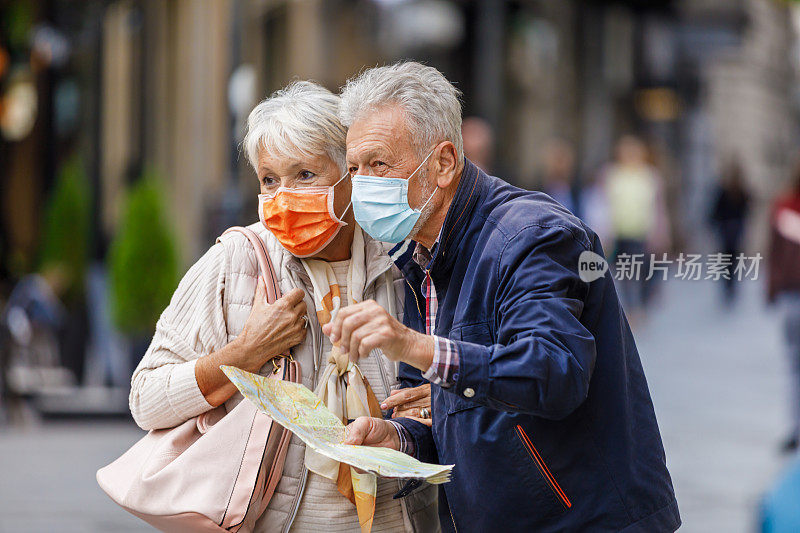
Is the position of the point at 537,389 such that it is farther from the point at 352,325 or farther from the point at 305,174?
the point at 305,174

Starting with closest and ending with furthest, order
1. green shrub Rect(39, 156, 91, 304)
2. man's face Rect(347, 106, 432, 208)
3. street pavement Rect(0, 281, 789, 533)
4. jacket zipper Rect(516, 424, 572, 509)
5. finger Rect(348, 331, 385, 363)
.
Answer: finger Rect(348, 331, 385, 363) < jacket zipper Rect(516, 424, 572, 509) < man's face Rect(347, 106, 432, 208) < street pavement Rect(0, 281, 789, 533) < green shrub Rect(39, 156, 91, 304)

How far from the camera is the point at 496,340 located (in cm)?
243

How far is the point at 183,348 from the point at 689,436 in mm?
6266

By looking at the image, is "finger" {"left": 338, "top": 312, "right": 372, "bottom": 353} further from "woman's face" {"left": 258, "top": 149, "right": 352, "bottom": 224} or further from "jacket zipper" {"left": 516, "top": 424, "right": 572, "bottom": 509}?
"woman's face" {"left": 258, "top": 149, "right": 352, "bottom": 224}

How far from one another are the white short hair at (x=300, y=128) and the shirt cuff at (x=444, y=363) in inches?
31.2

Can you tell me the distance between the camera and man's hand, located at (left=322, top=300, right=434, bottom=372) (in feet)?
7.15

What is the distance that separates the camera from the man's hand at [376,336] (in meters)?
2.18

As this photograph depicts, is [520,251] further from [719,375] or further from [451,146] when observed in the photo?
[719,375]

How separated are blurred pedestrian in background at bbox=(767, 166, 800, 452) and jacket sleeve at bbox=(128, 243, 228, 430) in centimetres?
599

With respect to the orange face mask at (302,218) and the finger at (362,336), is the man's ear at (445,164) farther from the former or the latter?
the finger at (362,336)

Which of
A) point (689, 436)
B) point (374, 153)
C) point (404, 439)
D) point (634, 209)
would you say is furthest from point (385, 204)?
point (634, 209)

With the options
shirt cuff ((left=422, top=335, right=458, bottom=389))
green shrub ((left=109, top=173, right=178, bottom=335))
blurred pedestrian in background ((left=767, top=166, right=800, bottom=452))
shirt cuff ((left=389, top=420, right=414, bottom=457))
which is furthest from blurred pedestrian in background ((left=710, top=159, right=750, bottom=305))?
shirt cuff ((left=422, top=335, right=458, bottom=389))

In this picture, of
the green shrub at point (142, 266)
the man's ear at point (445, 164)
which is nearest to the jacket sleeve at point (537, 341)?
the man's ear at point (445, 164)

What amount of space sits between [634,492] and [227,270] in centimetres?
112
